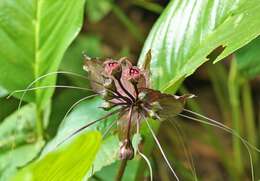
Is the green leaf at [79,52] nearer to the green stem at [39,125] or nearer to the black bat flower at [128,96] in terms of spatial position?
the green stem at [39,125]

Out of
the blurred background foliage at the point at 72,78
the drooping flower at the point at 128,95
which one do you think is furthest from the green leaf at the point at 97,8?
the drooping flower at the point at 128,95

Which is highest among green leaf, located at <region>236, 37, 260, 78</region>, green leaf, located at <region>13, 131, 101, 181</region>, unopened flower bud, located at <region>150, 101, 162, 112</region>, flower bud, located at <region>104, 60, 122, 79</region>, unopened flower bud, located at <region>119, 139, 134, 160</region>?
green leaf, located at <region>236, 37, 260, 78</region>

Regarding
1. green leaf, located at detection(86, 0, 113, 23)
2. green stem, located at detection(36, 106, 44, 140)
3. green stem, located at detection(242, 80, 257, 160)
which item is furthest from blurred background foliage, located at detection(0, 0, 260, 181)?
green leaf, located at detection(86, 0, 113, 23)

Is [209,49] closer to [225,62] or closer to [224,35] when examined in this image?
[224,35]

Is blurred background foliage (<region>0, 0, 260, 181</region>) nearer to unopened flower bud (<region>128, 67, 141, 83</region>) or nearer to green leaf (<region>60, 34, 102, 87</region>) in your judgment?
unopened flower bud (<region>128, 67, 141, 83</region>)

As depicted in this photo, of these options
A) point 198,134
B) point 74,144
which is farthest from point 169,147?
point 74,144

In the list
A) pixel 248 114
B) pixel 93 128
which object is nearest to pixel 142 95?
pixel 93 128

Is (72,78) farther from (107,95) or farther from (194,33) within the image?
(107,95)
